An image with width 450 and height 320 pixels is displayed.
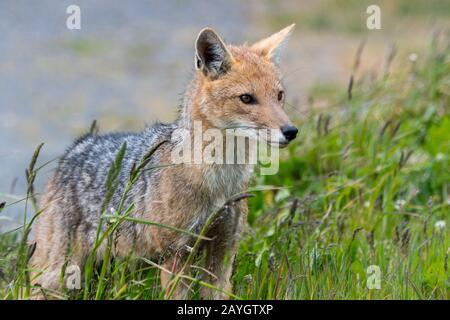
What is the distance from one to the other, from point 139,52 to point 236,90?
8400 millimetres

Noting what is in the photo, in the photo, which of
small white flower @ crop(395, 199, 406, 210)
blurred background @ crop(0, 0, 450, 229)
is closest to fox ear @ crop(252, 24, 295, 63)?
small white flower @ crop(395, 199, 406, 210)

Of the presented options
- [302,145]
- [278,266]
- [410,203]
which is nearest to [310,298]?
[278,266]

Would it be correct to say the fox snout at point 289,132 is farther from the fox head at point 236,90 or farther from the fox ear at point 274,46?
the fox ear at point 274,46

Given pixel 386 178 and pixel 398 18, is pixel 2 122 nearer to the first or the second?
pixel 386 178

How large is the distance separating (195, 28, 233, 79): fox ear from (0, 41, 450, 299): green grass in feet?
2.68

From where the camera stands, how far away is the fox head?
5671 millimetres

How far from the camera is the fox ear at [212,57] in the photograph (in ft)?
19.2

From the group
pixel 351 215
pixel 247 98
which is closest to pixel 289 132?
pixel 247 98

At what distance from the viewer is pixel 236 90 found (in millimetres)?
5801

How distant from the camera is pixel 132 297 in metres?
5.18

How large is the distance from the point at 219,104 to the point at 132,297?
1288 millimetres

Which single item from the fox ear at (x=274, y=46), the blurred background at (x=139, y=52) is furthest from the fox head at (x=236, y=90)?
the blurred background at (x=139, y=52)

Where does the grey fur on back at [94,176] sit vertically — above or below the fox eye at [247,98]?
below

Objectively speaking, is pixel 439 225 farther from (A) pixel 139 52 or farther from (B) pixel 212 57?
(A) pixel 139 52
